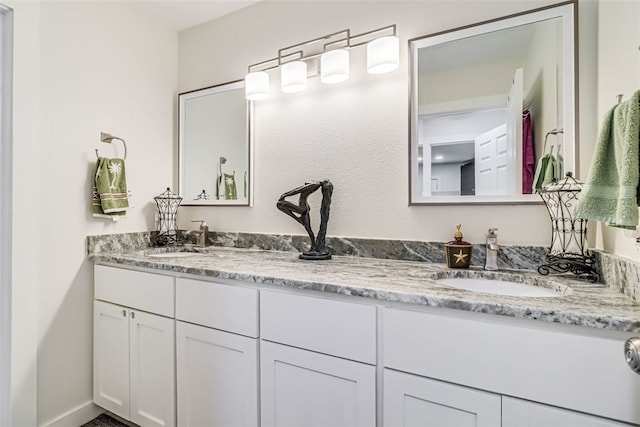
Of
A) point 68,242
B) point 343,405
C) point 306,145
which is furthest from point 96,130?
point 343,405

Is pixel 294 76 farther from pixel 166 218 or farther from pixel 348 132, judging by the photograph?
pixel 166 218

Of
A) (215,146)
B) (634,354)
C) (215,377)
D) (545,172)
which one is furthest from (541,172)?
(215,146)

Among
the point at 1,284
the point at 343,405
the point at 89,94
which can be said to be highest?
the point at 89,94

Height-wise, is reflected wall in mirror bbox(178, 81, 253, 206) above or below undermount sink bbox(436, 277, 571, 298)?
above

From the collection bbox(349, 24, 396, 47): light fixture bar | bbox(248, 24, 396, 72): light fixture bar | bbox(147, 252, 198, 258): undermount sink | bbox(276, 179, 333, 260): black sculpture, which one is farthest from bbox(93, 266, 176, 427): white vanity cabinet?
bbox(349, 24, 396, 47): light fixture bar

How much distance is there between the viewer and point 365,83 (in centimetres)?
164

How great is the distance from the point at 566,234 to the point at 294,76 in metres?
1.42

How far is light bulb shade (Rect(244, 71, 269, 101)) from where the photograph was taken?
1.84m

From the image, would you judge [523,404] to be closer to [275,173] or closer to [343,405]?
[343,405]

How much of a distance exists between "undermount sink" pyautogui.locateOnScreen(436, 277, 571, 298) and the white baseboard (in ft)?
6.15

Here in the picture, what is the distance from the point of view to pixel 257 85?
1842mm

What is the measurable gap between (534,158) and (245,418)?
1511mm

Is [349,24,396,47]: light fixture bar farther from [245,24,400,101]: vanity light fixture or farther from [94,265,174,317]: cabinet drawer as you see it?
[94,265,174,317]: cabinet drawer

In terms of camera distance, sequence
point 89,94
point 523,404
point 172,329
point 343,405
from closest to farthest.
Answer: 1. point 523,404
2. point 343,405
3. point 172,329
4. point 89,94
